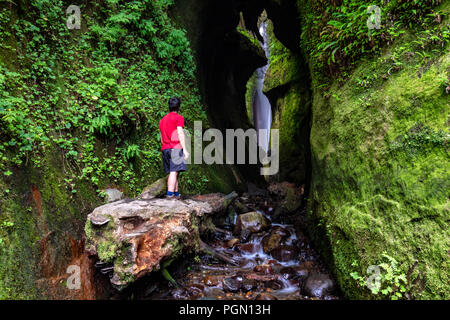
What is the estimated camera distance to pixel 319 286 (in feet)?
12.8

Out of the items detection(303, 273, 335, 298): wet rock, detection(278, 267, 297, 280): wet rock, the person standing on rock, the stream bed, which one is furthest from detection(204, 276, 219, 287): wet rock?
the person standing on rock

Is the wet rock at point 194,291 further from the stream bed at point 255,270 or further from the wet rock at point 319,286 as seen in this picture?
the wet rock at point 319,286

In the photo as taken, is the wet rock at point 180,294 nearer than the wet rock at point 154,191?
Yes

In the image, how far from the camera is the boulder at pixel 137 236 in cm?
305

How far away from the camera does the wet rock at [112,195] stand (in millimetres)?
4332

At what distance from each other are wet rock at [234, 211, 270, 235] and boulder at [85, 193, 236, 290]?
229 centimetres

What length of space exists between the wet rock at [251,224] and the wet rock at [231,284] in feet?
6.43

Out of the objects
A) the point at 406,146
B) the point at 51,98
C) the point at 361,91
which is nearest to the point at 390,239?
the point at 406,146

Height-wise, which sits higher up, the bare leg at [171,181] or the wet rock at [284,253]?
the bare leg at [171,181]

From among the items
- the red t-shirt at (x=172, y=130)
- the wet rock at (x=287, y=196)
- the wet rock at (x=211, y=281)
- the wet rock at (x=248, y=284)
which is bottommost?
the wet rock at (x=248, y=284)

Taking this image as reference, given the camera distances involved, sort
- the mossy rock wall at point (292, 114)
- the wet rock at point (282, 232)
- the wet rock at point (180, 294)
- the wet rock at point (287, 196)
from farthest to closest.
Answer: the mossy rock wall at point (292, 114) < the wet rock at point (287, 196) < the wet rock at point (282, 232) < the wet rock at point (180, 294)

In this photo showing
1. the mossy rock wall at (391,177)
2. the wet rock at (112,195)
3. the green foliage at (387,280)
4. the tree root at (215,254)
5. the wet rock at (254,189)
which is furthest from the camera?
the wet rock at (254,189)

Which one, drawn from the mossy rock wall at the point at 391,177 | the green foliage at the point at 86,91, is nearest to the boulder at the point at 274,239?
the mossy rock wall at the point at 391,177

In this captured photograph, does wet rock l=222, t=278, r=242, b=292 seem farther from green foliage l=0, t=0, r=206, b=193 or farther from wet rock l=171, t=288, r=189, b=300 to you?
green foliage l=0, t=0, r=206, b=193
